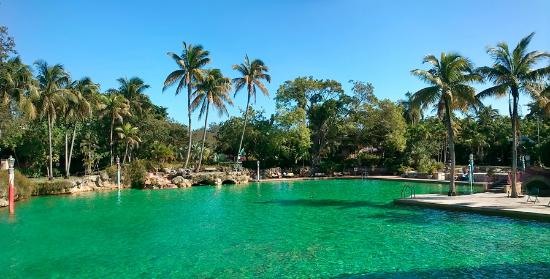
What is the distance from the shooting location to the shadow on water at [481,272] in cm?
1124

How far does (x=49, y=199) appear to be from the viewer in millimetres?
31234

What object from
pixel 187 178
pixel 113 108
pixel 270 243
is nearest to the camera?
pixel 270 243

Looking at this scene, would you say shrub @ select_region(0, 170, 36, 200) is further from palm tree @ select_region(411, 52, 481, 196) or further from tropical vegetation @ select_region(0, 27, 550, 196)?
palm tree @ select_region(411, 52, 481, 196)

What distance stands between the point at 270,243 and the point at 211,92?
3274 centimetres

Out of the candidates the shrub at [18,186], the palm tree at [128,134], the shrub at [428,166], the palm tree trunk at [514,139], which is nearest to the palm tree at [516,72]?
the palm tree trunk at [514,139]

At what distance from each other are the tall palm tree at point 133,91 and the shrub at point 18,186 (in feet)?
68.1

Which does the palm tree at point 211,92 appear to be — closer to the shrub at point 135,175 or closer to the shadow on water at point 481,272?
the shrub at point 135,175

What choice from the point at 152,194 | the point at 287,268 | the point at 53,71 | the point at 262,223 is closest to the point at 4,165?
the point at 53,71

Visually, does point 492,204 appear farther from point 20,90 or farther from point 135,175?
point 20,90

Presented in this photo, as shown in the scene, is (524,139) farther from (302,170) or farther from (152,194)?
(152,194)

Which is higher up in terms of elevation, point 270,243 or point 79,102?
point 79,102

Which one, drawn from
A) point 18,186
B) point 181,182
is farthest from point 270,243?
point 181,182

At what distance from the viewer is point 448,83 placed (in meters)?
25.7

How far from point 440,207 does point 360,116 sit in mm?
32852
